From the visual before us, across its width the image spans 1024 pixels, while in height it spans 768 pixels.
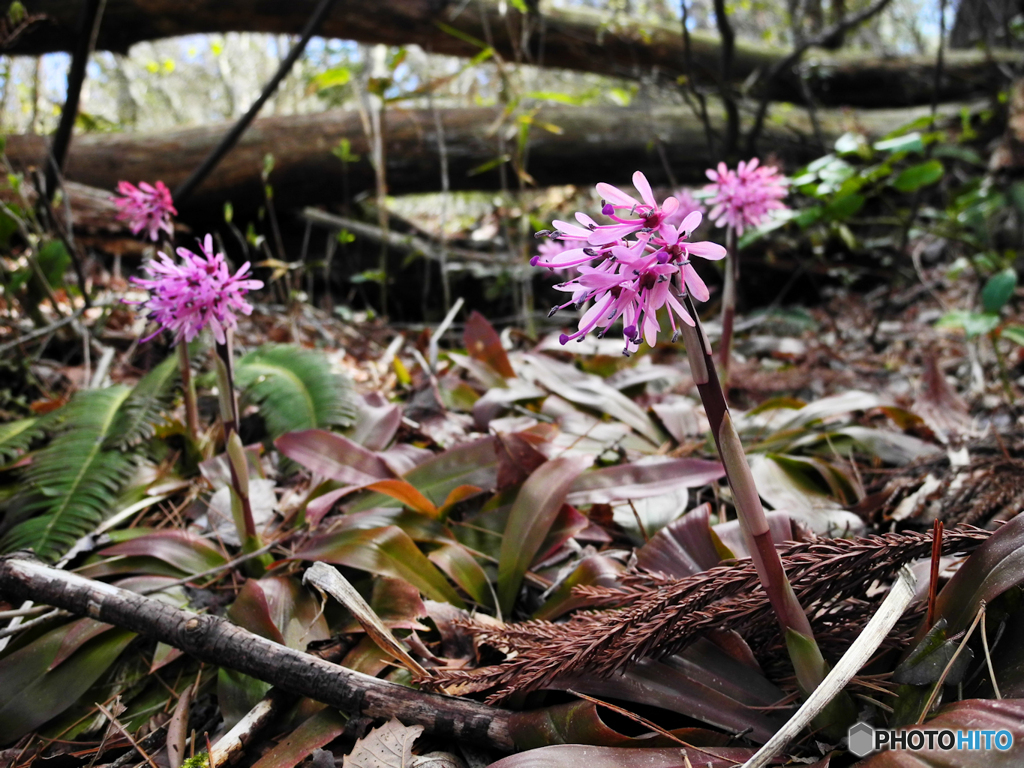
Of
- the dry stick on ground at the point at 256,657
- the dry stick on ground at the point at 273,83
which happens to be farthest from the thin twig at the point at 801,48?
the dry stick on ground at the point at 256,657

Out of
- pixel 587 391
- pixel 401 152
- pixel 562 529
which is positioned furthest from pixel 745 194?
pixel 401 152

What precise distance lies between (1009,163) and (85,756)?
19.3ft

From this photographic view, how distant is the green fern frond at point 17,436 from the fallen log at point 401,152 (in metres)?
3.31

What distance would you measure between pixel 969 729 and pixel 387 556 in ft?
4.18

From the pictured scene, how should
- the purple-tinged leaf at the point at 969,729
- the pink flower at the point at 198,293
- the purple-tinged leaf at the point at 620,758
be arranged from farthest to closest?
the pink flower at the point at 198,293
the purple-tinged leaf at the point at 620,758
the purple-tinged leaf at the point at 969,729

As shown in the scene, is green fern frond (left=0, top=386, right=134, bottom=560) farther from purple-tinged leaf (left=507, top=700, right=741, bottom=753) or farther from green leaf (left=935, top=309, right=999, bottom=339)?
green leaf (left=935, top=309, right=999, bottom=339)

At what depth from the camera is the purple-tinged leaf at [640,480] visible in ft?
6.28

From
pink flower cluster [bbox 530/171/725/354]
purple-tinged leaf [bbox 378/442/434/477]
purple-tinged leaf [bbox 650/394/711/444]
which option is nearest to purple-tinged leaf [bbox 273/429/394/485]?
purple-tinged leaf [bbox 378/442/434/477]

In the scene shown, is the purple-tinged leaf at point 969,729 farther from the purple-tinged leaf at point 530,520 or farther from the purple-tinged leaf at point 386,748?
the purple-tinged leaf at point 530,520

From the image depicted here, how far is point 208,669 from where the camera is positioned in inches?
66.1

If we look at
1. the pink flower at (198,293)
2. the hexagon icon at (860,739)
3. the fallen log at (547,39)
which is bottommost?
the hexagon icon at (860,739)

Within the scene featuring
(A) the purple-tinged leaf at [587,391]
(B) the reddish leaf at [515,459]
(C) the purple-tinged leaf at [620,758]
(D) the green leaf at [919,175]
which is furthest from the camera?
(D) the green leaf at [919,175]

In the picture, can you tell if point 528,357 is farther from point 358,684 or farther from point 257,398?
point 358,684

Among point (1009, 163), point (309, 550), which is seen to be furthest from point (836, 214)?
point (309, 550)
